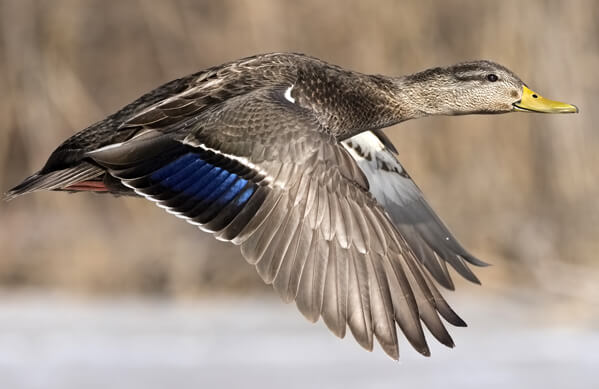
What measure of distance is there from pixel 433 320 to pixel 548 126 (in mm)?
5623

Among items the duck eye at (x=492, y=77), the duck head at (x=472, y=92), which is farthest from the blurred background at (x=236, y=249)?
the duck eye at (x=492, y=77)

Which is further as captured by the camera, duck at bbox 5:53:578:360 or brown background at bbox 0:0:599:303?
brown background at bbox 0:0:599:303

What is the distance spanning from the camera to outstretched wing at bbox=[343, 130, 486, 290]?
6596mm

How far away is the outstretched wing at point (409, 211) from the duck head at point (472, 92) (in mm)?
392

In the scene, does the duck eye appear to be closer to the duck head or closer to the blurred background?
the duck head

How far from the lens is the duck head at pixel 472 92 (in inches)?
263

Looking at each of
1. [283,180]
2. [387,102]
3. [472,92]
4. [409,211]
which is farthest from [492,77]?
[283,180]

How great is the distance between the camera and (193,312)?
32.6 feet

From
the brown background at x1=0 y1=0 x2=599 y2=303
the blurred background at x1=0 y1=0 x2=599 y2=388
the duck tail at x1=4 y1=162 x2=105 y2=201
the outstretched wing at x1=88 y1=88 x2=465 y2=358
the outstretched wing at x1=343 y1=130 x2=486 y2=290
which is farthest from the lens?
the brown background at x1=0 y1=0 x2=599 y2=303

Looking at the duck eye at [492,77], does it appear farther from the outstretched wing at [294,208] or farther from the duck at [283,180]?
the outstretched wing at [294,208]

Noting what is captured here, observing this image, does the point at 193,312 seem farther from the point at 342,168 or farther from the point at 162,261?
the point at 342,168

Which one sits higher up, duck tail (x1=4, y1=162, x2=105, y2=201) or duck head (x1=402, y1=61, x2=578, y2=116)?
duck head (x1=402, y1=61, x2=578, y2=116)

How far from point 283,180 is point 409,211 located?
63.2 inches

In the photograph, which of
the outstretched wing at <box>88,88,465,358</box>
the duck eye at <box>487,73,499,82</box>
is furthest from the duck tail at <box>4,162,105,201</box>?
the duck eye at <box>487,73,499,82</box>
